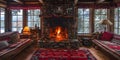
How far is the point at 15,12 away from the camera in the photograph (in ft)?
35.3

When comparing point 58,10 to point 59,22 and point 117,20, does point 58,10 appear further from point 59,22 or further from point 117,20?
point 117,20

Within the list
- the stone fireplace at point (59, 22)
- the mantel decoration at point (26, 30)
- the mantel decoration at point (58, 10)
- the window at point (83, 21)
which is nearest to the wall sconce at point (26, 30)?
the mantel decoration at point (26, 30)

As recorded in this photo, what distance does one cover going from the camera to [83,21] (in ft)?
34.9

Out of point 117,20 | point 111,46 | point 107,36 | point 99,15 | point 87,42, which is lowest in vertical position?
point 87,42

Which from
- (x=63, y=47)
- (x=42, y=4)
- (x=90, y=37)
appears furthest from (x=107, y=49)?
(x=42, y=4)

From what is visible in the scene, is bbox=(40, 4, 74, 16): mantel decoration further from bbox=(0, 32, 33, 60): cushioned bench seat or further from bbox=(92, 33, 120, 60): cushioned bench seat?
bbox=(0, 32, 33, 60): cushioned bench seat

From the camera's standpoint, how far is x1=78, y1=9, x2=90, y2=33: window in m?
10.6

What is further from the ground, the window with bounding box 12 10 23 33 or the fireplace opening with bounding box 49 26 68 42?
the window with bounding box 12 10 23 33

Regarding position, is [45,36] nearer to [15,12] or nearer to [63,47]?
[63,47]

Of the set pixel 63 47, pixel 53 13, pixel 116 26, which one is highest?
pixel 53 13

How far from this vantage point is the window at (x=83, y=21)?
10625 mm

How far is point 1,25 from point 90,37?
4969 mm

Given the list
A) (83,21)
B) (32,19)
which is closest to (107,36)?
(83,21)

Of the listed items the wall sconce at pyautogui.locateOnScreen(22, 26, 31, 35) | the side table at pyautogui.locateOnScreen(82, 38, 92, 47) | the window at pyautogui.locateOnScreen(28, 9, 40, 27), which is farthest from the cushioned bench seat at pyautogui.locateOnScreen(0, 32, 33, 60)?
the side table at pyautogui.locateOnScreen(82, 38, 92, 47)
